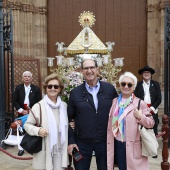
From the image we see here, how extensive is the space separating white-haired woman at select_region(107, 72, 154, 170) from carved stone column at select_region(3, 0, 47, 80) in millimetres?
7716

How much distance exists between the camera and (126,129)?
10.1 ft

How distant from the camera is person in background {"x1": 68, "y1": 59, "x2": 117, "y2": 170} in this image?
321cm

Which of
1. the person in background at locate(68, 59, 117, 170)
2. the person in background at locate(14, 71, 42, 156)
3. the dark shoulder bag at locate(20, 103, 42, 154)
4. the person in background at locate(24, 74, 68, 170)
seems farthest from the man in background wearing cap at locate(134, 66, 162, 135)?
the dark shoulder bag at locate(20, 103, 42, 154)

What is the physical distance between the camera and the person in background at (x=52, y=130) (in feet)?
10.1

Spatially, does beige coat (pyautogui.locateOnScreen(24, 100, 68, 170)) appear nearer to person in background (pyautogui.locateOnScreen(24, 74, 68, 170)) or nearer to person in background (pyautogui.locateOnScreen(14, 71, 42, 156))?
person in background (pyautogui.locateOnScreen(24, 74, 68, 170))

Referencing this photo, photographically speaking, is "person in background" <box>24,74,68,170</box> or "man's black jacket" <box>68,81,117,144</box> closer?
"person in background" <box>24,74,68,170</box>

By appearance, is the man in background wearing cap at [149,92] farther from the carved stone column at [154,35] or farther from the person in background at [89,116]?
the carved stone column at [154,35]

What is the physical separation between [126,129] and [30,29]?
8.40 m

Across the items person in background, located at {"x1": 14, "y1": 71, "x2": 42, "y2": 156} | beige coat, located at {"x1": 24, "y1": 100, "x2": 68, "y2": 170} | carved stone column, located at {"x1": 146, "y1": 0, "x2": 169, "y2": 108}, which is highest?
carved stone column, located at {"x1": 146, "y1": 0, "x2": 169, "y2": 108}

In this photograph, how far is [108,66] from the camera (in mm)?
6621

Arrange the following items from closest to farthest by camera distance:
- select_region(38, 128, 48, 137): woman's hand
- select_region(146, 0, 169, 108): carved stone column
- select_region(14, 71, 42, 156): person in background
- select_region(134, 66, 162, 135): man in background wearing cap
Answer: select_region(38, 128, 48, 137): woman's hand < select_region(134, 66, 162, 135): man in background wearing cap < select_region(14, 71, 42, 156): person in background < select_region(146, 0, 169, 108): carved stone column

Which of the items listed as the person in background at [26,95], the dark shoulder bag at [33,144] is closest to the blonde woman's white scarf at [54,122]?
the dark shoulder bag at [33,144]

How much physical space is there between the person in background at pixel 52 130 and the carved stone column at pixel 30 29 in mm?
7470

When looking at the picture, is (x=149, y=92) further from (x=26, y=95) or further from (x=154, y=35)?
(x=154, y=35)
